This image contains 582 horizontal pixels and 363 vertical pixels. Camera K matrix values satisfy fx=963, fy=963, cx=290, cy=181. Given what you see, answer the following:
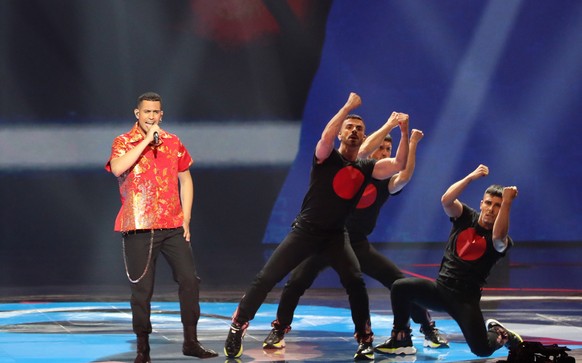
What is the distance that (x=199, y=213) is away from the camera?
1235cm

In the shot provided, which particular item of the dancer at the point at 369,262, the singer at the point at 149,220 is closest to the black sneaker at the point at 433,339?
the dancer at the point at 369,262

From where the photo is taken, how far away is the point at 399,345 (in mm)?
5449

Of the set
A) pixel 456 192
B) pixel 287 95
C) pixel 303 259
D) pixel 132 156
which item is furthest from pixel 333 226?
pixel 287 95

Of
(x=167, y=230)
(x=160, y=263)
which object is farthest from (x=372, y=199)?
(x=160, y=263)

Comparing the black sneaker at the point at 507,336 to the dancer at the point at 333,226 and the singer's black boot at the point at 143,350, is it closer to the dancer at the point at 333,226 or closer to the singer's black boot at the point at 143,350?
the dancer at the point at 333,226

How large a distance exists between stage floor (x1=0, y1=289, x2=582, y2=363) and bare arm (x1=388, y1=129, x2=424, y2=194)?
962 millimetres

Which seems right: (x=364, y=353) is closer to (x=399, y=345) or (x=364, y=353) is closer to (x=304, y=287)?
(x=399, y=345)

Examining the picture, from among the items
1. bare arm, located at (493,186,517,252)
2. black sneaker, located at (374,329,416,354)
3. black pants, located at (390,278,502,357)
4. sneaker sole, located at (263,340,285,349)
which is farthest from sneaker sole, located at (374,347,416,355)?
bare arm, located at (493,186,517,252)

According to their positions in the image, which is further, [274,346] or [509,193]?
[274,346]

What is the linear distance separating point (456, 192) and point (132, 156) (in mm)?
1739

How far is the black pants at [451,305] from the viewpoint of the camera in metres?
5.14

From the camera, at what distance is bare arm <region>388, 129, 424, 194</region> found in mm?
5436

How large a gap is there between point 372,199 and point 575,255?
679 cm

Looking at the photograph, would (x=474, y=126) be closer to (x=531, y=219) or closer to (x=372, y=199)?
(x=531, y=219)
